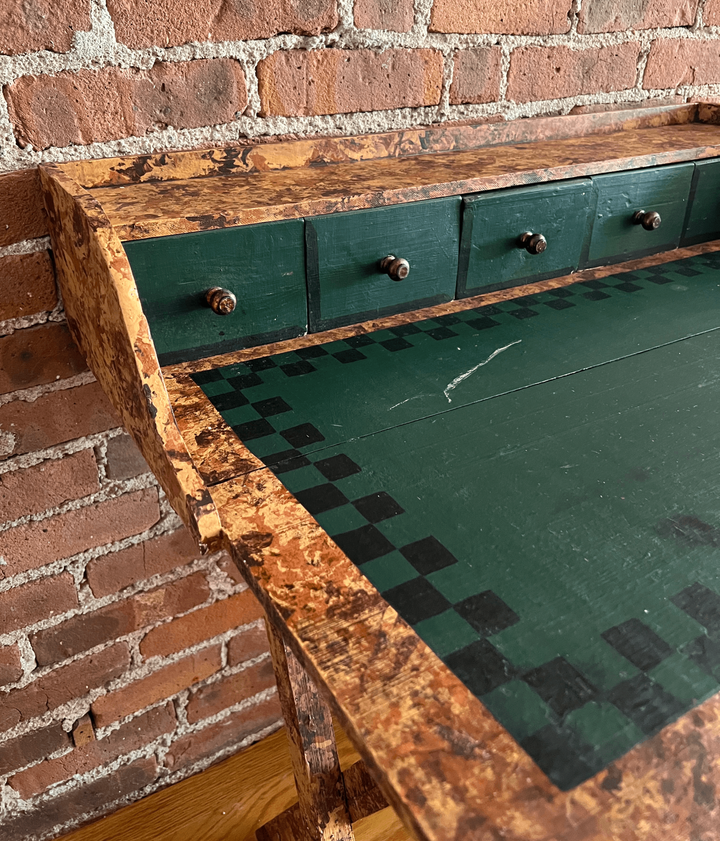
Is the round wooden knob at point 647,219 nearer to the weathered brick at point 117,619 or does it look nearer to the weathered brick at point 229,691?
the weathered brick at point 117,619

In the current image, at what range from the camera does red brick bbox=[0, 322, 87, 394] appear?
0.96 m

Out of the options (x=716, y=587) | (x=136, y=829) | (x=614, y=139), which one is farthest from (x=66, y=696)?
(x=614, y=139)

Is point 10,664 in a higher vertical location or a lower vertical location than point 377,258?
lower

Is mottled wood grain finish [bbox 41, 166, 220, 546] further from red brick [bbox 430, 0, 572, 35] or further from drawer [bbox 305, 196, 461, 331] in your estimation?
red brick [bbox 430, 0, 572, 35]

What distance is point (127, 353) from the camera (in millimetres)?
673

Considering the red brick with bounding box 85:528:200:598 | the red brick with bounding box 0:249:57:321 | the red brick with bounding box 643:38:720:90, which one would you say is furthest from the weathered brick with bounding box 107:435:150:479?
the red brick with bounding box 643:38:720:90

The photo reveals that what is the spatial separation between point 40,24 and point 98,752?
118 cm

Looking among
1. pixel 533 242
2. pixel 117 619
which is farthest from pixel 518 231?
pixel 117 619

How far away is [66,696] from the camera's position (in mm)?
1222

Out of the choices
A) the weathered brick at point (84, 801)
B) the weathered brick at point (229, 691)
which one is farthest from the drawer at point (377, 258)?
the weathered brick at point (84, 801)

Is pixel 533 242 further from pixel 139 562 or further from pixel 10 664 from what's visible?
pixel 10 664

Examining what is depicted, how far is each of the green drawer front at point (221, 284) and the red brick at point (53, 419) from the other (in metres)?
0.27

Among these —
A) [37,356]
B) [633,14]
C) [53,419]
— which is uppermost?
[633,14]

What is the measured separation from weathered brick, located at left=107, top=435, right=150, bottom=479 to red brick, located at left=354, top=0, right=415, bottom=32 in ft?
2.38
